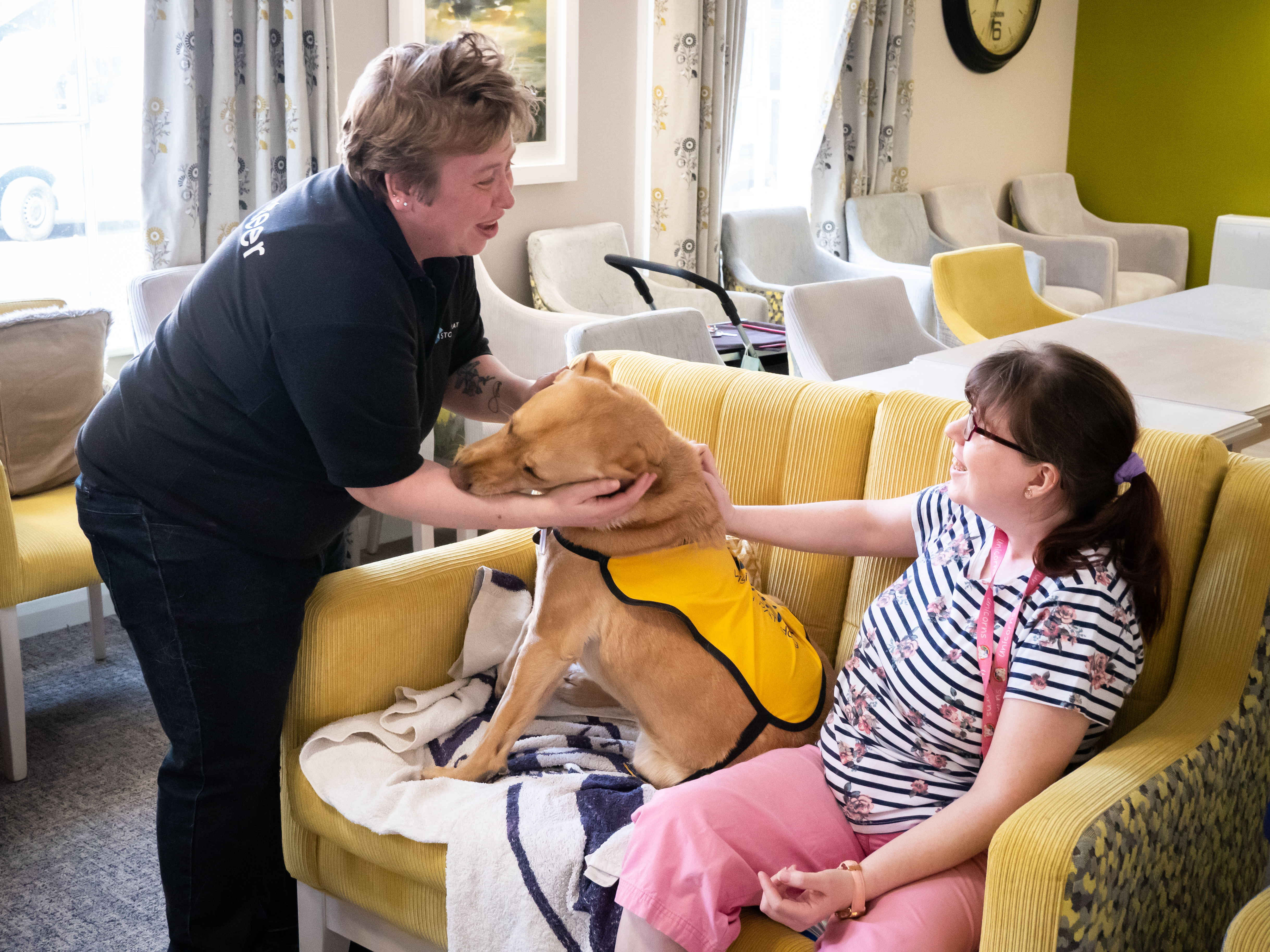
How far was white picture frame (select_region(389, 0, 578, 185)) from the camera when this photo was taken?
4188 millimetres

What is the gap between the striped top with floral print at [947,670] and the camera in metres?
1.20

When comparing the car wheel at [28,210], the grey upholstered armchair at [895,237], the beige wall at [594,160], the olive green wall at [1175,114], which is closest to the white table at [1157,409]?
the beige wall at [594,160]

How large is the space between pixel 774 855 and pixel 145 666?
0.90m

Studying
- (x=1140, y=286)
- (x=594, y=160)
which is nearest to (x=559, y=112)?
(x=594, y=160)

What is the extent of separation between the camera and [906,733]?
1330 mm

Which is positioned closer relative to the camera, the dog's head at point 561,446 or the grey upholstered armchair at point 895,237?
the dog's head at point 561,446

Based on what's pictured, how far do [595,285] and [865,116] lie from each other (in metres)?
2.00

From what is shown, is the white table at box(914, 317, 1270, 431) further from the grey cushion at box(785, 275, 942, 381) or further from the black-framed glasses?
the black-framed glasses

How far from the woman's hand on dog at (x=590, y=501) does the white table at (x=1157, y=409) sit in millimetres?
807

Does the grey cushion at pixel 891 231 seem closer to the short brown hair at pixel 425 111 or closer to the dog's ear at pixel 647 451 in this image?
the dog's ear at pixel 647 451

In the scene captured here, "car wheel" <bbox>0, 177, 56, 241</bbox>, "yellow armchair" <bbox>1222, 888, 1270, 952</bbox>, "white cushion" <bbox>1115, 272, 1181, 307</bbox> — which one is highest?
"car wheel" <bbox>0, 177, 56, 241</bbox>

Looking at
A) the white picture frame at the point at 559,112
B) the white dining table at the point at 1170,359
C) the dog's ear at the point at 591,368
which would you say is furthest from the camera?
the white picture frame at the point at 559,112

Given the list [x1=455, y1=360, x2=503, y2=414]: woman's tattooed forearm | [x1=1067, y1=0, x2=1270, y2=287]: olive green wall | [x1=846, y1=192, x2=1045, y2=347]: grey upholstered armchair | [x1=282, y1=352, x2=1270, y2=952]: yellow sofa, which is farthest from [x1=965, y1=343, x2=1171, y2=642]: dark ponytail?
[x1=1067, y1=0, x2=1270, y2=287]: olive green wall

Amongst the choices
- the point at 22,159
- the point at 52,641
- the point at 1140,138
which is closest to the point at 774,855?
the point at 52,641
